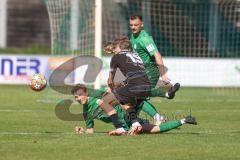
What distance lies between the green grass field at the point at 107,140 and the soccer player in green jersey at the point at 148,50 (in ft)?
3.44

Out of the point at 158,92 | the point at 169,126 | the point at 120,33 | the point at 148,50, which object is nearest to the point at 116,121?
the point at 169,126

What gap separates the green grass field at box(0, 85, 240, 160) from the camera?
10.2 m

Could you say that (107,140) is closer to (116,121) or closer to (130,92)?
(116,121)

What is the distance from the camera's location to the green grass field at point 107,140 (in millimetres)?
10203

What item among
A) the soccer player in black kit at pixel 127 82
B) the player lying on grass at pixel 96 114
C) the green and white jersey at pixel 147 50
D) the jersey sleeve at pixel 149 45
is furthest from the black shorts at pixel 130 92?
the jersey sleeve at pixel 149 45

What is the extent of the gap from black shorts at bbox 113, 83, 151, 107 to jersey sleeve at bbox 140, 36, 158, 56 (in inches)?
Result: 57.9

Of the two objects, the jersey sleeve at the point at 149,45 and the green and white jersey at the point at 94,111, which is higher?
the jersey sleeve at the point at 149,45

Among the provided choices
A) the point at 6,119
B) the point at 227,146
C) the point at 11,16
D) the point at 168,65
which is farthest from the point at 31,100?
the point at 11,16

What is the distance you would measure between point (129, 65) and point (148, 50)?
5.46 ft

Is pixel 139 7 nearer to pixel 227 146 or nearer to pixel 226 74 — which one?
pixel 226 74

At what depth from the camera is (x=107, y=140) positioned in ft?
37.7

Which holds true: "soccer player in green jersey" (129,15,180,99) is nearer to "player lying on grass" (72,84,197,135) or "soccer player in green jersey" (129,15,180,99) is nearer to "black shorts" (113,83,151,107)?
"black shorts" (113,83,151,107)

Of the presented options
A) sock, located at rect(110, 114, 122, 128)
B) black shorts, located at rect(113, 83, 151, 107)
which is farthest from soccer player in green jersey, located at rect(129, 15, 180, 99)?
sock, located at rect(110, 114, 122, 128)

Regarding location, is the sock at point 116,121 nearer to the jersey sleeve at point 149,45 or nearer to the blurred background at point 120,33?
the jersey sleeve at point 149,45
